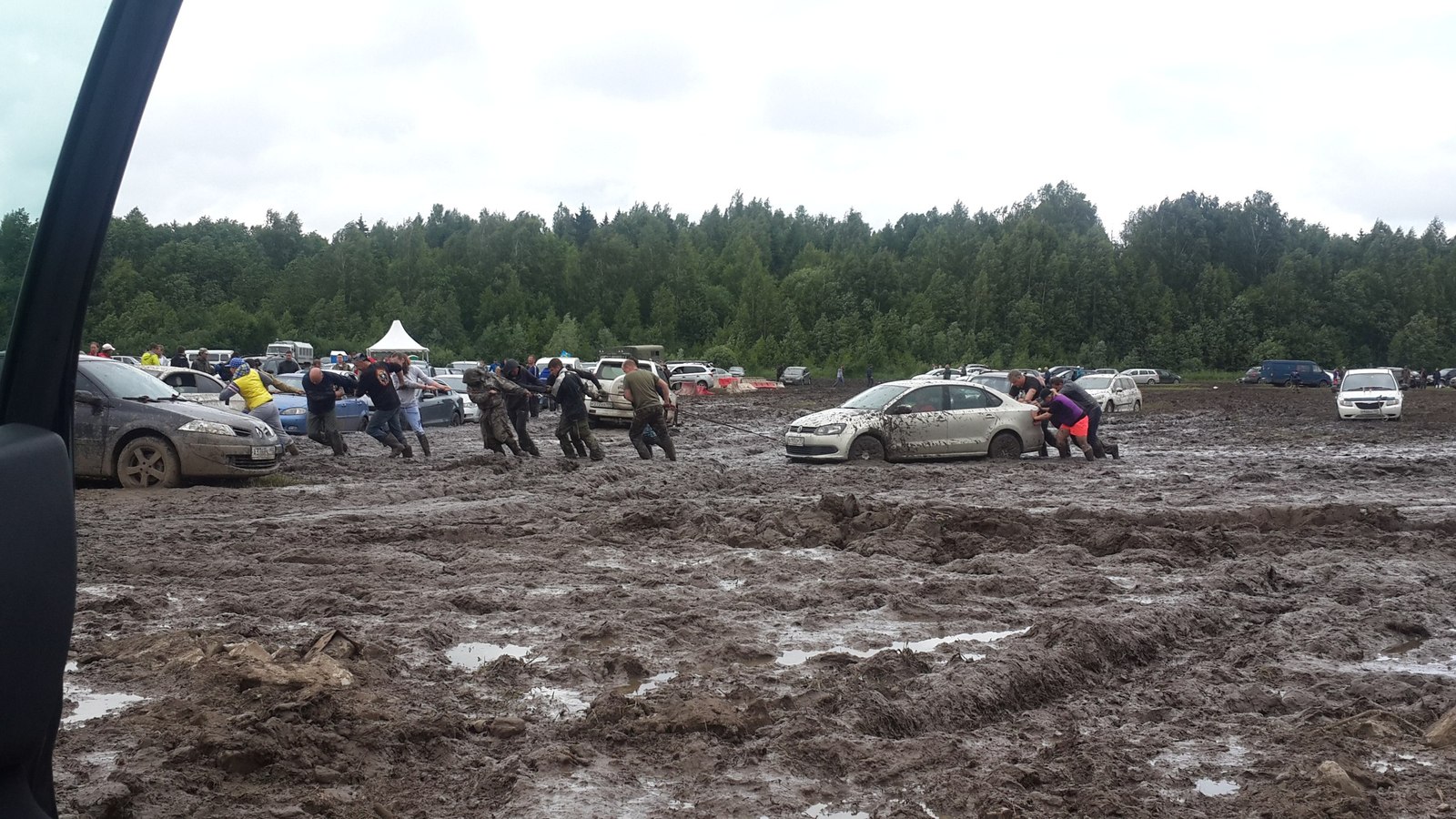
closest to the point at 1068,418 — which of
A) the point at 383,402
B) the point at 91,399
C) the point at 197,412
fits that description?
the point at 383,402

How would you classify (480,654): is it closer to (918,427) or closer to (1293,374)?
(918,427)

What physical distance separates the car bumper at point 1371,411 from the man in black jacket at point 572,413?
2463 cm

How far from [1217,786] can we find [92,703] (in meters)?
4.78

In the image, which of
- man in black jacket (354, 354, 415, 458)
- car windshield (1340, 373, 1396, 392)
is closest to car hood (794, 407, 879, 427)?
man in black jacket (354, 354, 415, 458)

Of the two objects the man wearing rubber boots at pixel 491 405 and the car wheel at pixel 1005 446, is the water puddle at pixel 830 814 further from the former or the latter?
the car wheel at pixel 1005 446

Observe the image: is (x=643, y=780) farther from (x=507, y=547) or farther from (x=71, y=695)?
(x=507, y=547)

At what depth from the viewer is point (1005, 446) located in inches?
791

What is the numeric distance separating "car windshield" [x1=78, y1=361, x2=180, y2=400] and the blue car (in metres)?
8.45

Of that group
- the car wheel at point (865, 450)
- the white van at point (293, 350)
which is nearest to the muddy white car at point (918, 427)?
the car wheel at point (865, 450)

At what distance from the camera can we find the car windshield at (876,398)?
64.8 feet

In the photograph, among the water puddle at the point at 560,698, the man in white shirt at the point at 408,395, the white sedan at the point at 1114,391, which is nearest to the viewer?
the water puddle at the point at 560,698

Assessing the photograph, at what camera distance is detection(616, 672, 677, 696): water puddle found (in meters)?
5.71

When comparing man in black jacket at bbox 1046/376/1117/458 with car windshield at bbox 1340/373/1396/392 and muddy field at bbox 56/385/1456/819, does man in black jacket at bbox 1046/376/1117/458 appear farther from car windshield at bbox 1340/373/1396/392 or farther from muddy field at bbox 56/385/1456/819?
car windshield at bbox 1340/373/1396/392

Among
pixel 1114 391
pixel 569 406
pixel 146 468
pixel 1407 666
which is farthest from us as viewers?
pixel 1114 391
